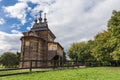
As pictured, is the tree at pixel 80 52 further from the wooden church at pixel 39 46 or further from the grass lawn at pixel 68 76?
the grass lawn at pixel 68 76

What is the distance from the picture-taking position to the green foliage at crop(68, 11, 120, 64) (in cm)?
3538

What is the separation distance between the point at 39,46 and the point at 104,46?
15.2m

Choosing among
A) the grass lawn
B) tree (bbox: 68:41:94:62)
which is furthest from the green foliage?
the grass lawn

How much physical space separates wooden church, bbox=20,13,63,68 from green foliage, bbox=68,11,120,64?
9.72m

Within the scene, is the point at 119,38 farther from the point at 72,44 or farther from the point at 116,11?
the point at 72,44

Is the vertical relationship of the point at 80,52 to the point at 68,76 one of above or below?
above

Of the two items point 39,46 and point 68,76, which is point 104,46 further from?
point 68,76

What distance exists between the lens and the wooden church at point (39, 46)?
133 feet

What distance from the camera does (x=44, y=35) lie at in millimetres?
46719

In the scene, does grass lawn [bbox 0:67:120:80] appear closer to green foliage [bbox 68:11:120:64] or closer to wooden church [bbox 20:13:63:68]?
green foliage [bbox 68:11:120:64]

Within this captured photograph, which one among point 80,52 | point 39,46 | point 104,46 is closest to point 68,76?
point 39,46

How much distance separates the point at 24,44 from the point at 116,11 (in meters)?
20.4

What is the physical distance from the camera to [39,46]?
137 feet

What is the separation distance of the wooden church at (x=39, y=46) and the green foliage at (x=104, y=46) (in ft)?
31.9
